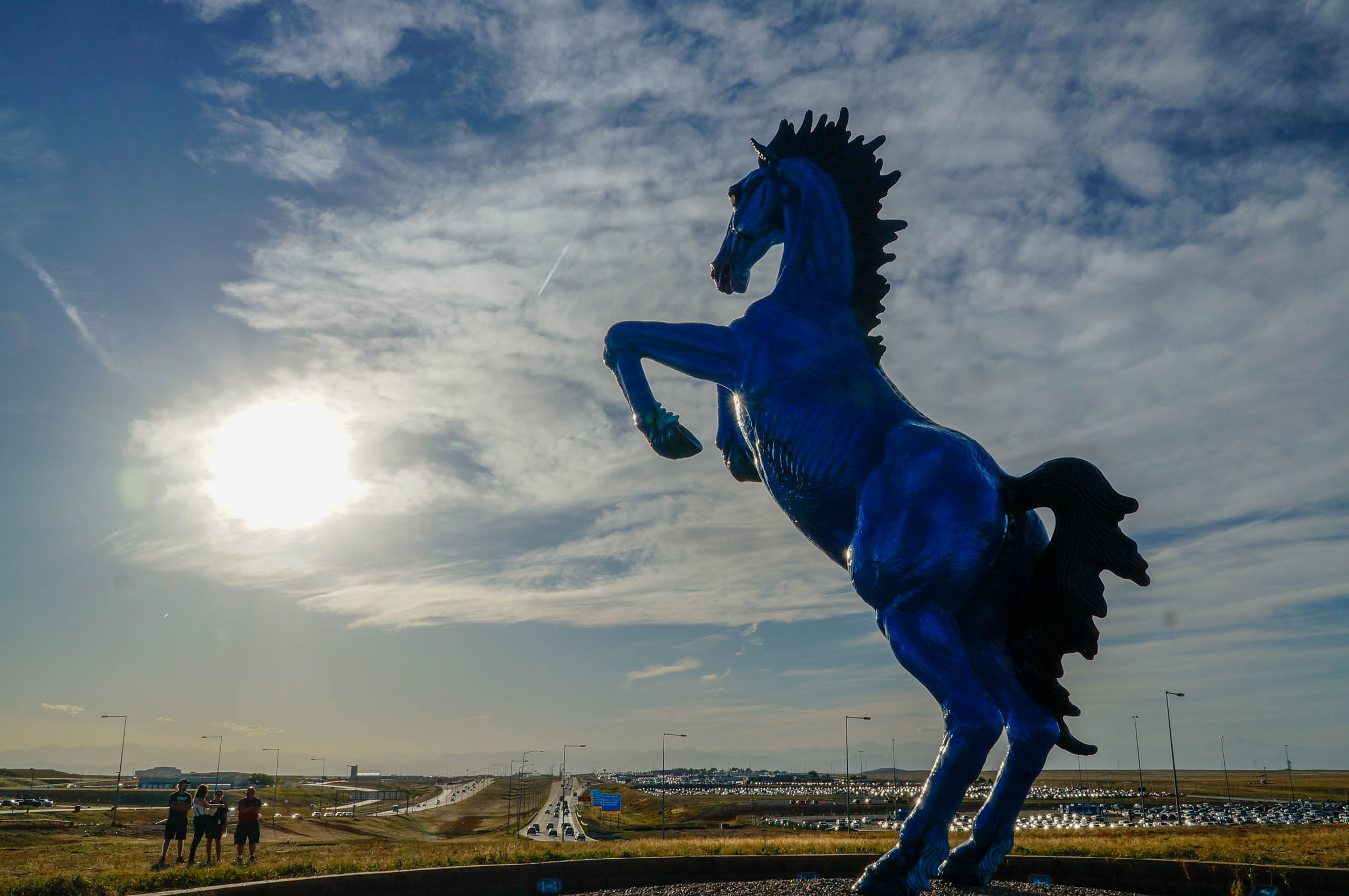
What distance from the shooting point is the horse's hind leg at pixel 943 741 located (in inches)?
179

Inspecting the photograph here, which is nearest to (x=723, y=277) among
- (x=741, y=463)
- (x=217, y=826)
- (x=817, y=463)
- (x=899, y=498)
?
(x=741, y=463)

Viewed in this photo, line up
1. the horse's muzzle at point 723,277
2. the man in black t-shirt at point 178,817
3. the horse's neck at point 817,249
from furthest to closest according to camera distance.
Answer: the man in black t-shirt at point 178,817, the horse's muzzle at point 723,277, the horse's neck at point 817,249

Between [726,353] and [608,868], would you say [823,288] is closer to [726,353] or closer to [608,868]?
[726,353]

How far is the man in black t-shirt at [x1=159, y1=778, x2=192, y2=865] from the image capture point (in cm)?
1369

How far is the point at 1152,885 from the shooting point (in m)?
6.93

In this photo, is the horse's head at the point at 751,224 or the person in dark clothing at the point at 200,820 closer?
the horse's head at the point at 751,224

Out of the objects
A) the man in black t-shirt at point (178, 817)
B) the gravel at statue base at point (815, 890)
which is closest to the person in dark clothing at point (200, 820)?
the man in black t-shirt at point (178, 817)

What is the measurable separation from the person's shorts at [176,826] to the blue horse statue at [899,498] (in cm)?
1243

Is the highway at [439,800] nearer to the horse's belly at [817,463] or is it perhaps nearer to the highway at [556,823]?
the highway at [556,823]

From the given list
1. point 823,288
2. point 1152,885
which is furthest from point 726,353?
point 1152,885

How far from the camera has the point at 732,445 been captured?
6.10 m

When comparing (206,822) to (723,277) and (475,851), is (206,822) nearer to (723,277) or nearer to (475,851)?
(475,851)

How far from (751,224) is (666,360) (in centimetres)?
137

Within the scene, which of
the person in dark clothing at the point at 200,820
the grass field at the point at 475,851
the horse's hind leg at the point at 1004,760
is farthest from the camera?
the person in dark clothing at the point at 200,820
